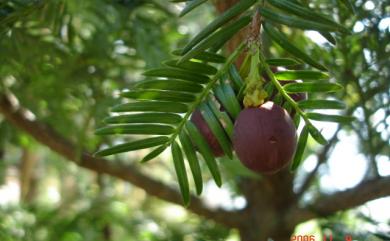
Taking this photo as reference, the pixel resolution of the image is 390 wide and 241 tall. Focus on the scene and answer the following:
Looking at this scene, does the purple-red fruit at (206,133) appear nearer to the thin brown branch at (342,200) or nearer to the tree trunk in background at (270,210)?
the thin brown branch at (342,200)

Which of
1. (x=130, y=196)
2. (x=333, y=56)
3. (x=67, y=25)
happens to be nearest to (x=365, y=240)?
(x=333, y=56)

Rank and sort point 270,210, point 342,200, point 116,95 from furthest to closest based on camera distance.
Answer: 1. point 270,210
2. point 342,200
3. point 116,95

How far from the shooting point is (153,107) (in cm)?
54

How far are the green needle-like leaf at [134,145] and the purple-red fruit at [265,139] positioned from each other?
0.10 meters

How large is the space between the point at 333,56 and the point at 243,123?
1.34ft

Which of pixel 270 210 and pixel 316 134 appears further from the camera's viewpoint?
pixel 270 210

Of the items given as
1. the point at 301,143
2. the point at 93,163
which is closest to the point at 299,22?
the point at 301,143

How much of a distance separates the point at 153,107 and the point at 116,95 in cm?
29

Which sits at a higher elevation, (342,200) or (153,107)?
(342,200)

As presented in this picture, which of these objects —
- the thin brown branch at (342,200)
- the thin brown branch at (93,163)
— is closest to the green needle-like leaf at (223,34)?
the thin brown branch at (342,200)

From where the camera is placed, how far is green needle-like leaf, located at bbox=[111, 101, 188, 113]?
532 mm

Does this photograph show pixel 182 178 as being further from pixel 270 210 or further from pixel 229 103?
pixel 270 210

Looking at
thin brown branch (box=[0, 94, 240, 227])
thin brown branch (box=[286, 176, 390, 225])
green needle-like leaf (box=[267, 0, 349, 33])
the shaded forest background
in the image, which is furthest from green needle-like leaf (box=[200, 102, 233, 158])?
thin brown branch (box=[0, 94, 240, 227])

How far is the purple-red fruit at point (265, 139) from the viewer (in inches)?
18.0
